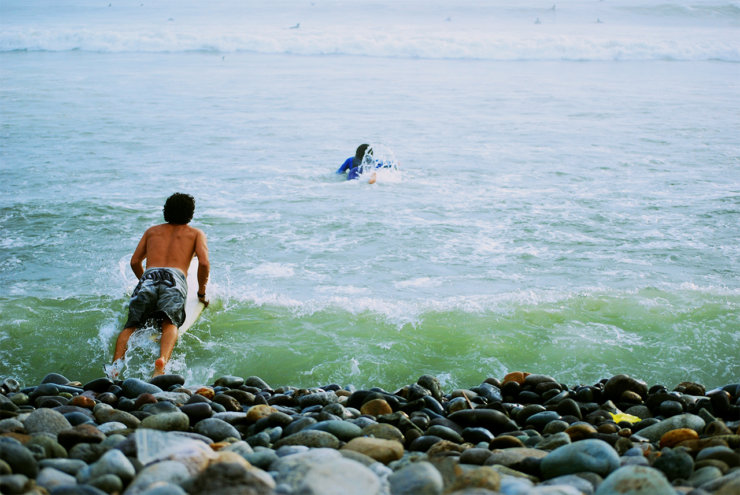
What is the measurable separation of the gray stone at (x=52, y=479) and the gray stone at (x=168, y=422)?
2.80 feet

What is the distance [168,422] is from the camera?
12.6ft

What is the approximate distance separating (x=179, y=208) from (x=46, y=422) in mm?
2860

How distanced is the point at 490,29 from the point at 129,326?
130 ft

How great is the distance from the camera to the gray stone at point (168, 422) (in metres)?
3.81

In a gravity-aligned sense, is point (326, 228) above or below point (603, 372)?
above

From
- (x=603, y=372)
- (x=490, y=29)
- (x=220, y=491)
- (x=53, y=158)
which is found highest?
(x=490, y=29)

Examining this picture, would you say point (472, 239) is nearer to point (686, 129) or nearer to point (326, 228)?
point (326, 228)

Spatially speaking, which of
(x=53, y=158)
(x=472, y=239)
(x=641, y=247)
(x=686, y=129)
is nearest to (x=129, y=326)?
(x=472, y=239)

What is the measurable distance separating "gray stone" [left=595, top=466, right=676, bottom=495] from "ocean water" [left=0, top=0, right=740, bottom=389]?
2875mm

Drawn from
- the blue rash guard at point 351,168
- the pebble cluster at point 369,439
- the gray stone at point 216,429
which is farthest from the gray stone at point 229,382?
the blue rash guard at point 351,168

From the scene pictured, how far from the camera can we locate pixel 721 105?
61.7 feet

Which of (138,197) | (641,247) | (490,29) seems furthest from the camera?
(490,29)

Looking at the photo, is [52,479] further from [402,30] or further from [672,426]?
[402,30]

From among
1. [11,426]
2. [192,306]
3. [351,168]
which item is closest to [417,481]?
[11,426]
